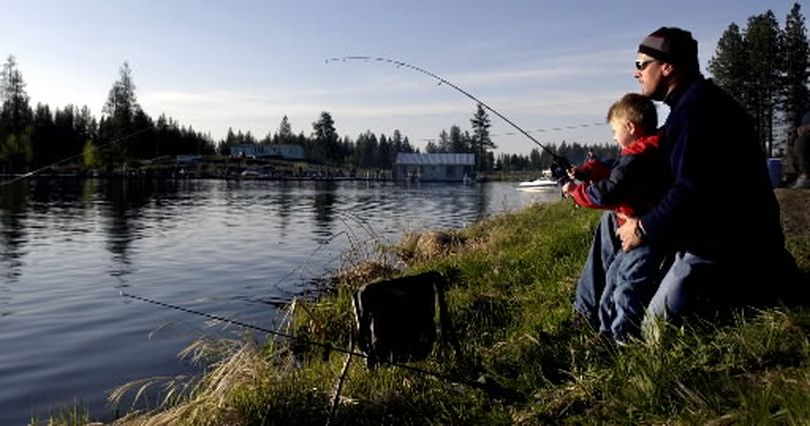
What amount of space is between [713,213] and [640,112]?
112 cm

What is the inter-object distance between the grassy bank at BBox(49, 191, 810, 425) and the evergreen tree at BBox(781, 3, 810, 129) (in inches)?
1954

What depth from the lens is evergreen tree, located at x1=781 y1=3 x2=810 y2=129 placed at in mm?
50812

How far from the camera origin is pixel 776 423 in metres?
3.03

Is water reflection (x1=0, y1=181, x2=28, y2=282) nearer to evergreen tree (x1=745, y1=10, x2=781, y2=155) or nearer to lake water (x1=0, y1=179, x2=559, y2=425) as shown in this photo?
lake water (x1=0, y1=179, x2=559, y2=425)

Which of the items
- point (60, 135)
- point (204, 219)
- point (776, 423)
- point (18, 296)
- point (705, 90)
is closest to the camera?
point (776, 423)

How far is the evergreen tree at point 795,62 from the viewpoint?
50.8 metres

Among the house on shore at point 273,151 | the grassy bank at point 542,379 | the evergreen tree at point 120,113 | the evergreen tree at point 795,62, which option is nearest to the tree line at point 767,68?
the evergreen tree at point 795,62

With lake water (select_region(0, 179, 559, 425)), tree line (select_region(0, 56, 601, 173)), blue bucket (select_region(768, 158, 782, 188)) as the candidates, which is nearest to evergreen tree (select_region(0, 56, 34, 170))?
tree line (select_region(0, 56, 601, 173))

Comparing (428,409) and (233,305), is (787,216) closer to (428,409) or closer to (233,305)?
(428,409)

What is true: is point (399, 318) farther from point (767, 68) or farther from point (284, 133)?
point (284, 133)

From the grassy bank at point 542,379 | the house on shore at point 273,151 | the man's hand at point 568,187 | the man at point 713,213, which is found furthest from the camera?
the house on shore at point 273,151

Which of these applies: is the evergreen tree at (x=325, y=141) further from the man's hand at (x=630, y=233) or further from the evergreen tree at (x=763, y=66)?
the man's hand at (x=630, y=233)

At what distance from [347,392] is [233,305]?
7.62 m

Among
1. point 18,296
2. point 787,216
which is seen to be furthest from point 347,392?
point 18,296
